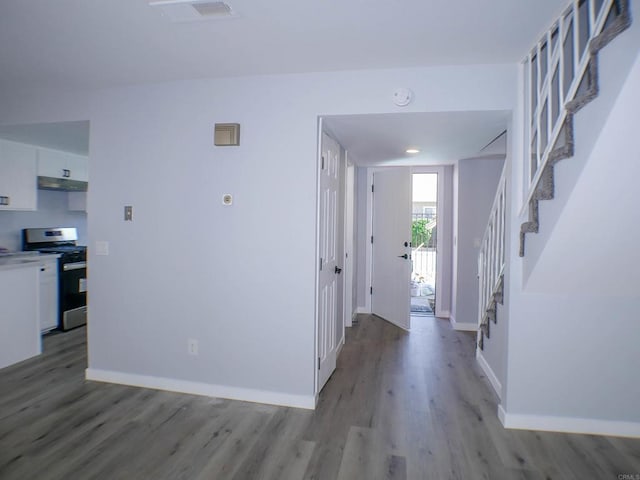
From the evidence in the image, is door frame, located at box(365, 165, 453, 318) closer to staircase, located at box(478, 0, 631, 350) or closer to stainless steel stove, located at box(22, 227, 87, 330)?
staircase, located at box(478, 0, 631, 350)

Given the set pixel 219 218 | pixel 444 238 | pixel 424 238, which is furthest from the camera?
pixel 424 238

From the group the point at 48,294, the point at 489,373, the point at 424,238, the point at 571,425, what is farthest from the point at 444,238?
the point at 48,294

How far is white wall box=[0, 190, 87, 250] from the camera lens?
4.14 metres

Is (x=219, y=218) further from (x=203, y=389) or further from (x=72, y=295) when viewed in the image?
(x=72, y=295)

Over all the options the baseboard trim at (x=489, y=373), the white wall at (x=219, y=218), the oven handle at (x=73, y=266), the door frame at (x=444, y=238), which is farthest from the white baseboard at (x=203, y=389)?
the door frame at (x=444, y=238)

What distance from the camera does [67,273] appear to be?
13.5 feet

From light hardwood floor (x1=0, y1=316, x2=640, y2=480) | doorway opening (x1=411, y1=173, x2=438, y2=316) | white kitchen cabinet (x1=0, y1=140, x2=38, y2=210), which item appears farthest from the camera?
doorway opening (x1=411, y1=173, x2=438, y2=316)

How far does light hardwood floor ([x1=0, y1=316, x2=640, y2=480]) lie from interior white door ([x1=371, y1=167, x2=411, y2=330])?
5.06 ft

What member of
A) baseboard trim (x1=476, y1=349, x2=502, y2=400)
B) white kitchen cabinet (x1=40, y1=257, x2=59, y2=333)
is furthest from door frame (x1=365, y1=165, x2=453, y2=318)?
white kitchen cabinet (x1=40, y1=257, x2=59, y2=333)

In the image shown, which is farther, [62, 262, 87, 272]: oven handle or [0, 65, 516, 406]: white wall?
[62, 262, 87, 272]: oven handle

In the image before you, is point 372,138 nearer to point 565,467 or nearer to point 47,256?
point 565,467

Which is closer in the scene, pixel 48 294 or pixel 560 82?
pixel 560 82

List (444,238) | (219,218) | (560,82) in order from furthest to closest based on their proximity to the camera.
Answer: (444,238), (219,218), (560,82)

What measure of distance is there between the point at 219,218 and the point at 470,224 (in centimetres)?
320
